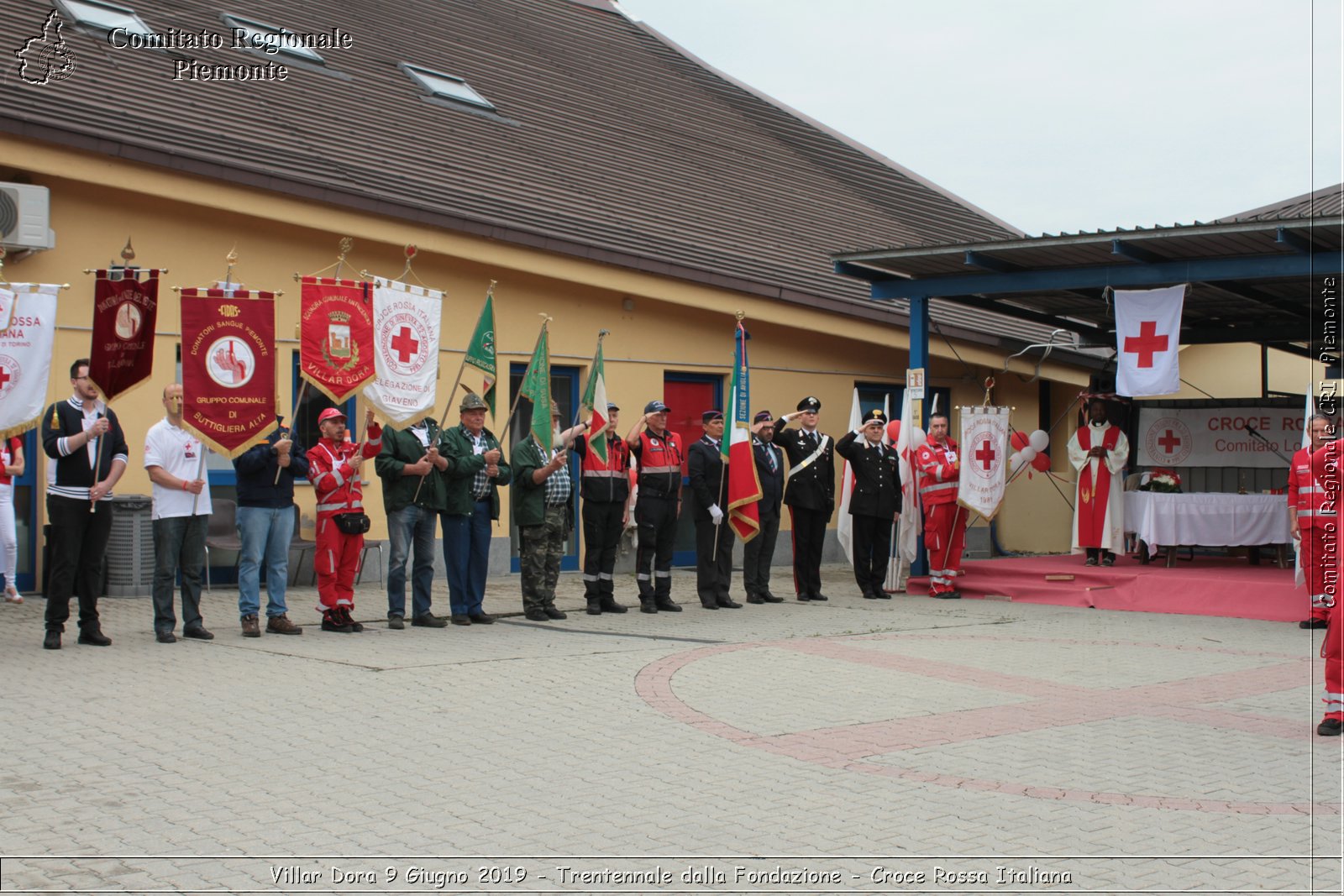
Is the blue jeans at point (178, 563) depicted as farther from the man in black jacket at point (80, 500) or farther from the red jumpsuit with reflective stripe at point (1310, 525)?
the red jumpsuit with reflective stripe at point (1310, 525)

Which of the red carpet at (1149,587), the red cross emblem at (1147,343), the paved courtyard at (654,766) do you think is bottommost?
the paved courtyard at (654,766)

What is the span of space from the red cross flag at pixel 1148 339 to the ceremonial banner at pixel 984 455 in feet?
5.46

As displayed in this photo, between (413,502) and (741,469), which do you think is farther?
(741,469)

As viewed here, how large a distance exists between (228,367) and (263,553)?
1.50 m

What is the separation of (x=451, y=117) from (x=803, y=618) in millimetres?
9285

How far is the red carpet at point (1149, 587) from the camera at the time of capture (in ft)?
44.6

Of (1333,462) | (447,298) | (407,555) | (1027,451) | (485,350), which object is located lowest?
(407,555)

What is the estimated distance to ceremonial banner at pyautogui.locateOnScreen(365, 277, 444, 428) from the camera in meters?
11.2

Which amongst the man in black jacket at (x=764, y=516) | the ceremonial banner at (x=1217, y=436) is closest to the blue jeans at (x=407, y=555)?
the man in black jacket at (x=764, y=516)

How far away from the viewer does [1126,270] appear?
1480 centimetres

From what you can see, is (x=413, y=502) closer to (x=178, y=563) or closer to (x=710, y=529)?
(x=178, y=563)

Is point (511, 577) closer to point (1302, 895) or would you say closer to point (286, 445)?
point (286, 445)

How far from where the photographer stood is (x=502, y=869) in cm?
506

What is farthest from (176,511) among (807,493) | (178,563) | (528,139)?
(528,139)
